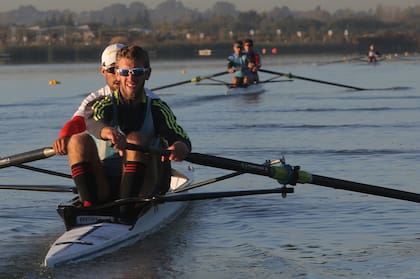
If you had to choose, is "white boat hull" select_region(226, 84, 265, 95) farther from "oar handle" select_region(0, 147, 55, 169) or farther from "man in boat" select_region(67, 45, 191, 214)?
"man in boat" select_region(67, 45, 191, 214)

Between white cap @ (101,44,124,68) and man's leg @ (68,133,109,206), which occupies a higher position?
white cap @ (101,44,124,68)

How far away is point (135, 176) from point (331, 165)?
589 cm

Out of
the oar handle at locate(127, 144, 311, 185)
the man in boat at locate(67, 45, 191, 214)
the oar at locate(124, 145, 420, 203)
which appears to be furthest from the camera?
the oar at locate(124, 145, 420, 203)

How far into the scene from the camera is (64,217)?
30.6ft

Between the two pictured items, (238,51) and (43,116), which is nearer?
(43,116)

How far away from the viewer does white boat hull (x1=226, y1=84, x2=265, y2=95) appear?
31856mm

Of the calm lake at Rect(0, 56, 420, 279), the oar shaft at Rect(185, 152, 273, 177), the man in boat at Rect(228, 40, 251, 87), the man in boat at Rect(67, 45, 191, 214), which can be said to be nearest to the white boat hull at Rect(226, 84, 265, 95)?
the man in boat at Rect(228, 40, 251, 87)

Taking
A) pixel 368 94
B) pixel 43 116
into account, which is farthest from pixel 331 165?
pixel 368 94

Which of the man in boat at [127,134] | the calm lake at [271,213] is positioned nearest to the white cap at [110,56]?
the man in boat at [127,134]

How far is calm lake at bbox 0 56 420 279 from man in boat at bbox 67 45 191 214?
0.60m

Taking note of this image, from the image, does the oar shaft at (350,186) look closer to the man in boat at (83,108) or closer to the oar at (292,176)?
the oar at (292,176)

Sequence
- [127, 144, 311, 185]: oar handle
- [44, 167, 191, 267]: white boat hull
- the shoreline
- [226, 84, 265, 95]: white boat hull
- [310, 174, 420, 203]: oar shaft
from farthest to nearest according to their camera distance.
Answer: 1. the shoreline
2. [226, 84, 265, 95]: white boat hull
3. [310, 174, 420, 203]: oar shaft
4. [127, 144, 311, 185]: oar handle
5. [44, 167, 191, 267]: white boat hull

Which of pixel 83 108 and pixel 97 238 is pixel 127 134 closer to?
pixel 83 108

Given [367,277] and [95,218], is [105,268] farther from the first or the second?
[367,277]
